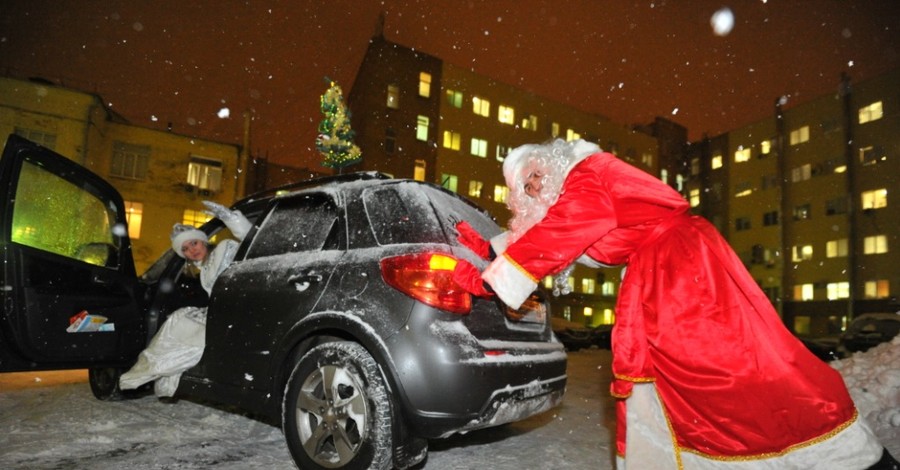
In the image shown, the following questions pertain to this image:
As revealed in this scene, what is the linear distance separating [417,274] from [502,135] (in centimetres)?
3556

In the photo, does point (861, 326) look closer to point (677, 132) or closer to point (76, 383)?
point (76, 383)

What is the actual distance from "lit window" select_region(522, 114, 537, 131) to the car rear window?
3677cm

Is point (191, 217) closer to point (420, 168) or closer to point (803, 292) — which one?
point (420, 168)

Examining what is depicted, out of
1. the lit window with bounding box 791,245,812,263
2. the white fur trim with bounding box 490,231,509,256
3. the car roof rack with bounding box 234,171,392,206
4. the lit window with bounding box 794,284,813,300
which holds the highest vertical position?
the lit window with bounding box 791,245,812,263

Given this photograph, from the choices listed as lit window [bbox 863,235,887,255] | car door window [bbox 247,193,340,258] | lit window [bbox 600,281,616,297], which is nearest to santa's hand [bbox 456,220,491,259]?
car door window [bbox 247,193,340,258]

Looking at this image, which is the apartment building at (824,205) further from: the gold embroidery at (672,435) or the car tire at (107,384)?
the car tire at (107,384)

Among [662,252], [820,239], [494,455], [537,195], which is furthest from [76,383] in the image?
[820,239]

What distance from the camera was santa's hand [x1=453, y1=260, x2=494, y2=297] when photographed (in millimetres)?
2383

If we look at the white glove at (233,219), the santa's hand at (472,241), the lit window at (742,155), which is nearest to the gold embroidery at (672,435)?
the santa's hand at (472,241)

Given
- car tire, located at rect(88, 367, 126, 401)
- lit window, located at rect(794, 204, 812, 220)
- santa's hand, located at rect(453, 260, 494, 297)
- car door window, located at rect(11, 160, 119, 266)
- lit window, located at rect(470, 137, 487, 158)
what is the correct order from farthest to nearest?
lit window, located at rect(794, 204, 812, 220), lit window, located at rect(470, 137, 487, 158), car tire, located at rect(88, 367, 126, 401), car door window, located at rect(11, 160, 119, 266), santa's hand, located at rect(453, 260, 494, 297)

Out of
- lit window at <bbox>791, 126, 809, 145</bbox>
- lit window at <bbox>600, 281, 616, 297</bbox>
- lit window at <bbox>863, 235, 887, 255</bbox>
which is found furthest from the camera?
lit window at <bbox>600, 281, 616, 297</bbox>

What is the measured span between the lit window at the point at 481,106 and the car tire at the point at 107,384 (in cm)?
3329

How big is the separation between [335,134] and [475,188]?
25407mm

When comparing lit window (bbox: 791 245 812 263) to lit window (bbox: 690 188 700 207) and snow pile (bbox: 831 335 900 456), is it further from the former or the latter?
snow pile (bbox: 831 335 900 456)
